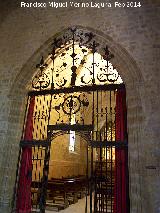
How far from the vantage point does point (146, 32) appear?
5066mm

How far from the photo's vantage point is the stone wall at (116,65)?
420cm

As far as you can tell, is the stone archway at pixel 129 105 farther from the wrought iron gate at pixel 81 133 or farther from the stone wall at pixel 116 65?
the wrought iron gate at pixel 81 133

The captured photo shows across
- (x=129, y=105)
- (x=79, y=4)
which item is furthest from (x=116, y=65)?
(x=79, y=4)

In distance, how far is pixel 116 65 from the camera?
5.04m

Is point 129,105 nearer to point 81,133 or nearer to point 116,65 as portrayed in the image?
point 116,65

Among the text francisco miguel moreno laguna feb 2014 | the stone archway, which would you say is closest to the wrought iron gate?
the stone archway

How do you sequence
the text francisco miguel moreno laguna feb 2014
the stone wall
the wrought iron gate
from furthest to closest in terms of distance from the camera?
the text francisco miguel moreno laguna feb 2014 < the wrought iron gate < the stone wall

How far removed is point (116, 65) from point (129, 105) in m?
0.96

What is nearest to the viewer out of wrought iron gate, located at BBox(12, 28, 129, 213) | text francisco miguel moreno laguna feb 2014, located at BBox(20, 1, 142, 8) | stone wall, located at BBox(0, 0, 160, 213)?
stone wall, located at BBox(0, 0, 160, 213)

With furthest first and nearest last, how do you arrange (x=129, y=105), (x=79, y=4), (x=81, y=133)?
(x=79, y=4), (x=81, y=133), (x=129, y=105)

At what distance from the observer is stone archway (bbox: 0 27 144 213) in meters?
4.20

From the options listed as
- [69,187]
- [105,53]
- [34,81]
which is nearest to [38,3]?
[34,81]

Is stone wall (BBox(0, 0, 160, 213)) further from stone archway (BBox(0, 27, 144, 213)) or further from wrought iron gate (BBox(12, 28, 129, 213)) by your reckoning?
wrought iron gate (BBox(12, 28, 129, 213))

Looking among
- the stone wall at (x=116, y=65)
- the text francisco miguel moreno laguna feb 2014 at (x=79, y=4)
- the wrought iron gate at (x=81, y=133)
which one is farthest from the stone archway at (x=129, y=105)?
the text francisco miguel moreno laguna feb 2014 at (x=79, y=4)
